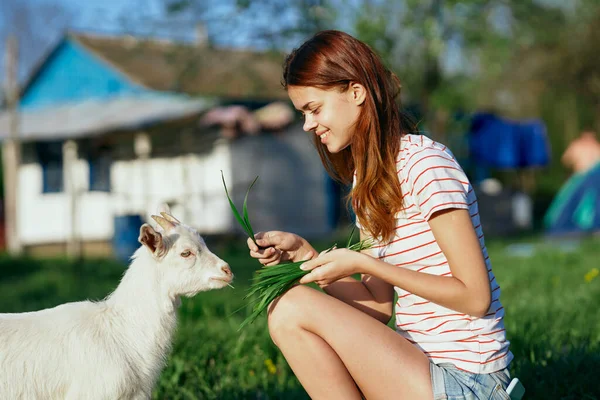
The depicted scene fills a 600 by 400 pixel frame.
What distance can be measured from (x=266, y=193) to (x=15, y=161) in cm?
622

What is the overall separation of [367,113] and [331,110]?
15 centimetres

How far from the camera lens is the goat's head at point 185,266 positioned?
10.6 feet

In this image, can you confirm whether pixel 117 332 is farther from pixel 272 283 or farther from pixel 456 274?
pixel 456 274

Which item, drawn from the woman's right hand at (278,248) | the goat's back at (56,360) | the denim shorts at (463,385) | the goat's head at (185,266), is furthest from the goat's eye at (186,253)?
the denim shorts at (463,385)

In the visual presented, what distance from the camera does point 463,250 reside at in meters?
2.74

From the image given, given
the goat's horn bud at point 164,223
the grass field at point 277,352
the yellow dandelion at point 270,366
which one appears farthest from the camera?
the yellow dandelion at point 270,366

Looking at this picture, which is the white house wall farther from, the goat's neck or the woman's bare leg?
the woman's bare leg

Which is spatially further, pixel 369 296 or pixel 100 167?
pixel 100 167

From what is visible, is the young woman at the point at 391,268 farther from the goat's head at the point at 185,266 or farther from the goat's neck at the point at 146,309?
the goat's neck at the point at 146,309

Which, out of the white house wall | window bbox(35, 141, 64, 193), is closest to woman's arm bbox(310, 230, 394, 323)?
the white house wall

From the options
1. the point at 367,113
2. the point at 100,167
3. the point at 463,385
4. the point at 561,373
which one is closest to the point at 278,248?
the point at 367,113

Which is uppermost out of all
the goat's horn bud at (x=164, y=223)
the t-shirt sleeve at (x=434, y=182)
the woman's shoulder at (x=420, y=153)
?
the woman's shoulder at (x=420, y=153)

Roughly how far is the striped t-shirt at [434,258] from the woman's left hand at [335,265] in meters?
0.23

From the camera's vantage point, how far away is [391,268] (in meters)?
2.81
